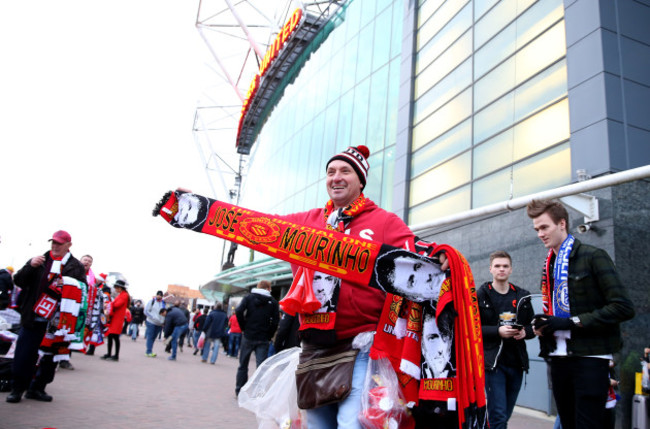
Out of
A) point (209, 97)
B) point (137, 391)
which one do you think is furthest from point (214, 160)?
point (137, 391)

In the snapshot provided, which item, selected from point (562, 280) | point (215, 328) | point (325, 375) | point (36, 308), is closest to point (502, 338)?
point (562, 280)

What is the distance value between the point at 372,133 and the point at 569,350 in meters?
15.6

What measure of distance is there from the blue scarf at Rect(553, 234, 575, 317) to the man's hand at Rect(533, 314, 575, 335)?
7.6 inches

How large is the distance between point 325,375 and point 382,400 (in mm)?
294

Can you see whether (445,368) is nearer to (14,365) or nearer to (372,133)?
(14,365)

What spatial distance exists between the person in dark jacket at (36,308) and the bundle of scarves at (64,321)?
8 centimetres

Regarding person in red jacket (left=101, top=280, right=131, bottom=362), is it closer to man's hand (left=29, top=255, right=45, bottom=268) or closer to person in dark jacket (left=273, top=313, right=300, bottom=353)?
person in dark jacket (left=273, top=313, right=300, bottom=353)

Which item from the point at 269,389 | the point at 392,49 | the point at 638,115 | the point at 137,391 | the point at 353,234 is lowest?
the point at 137,391

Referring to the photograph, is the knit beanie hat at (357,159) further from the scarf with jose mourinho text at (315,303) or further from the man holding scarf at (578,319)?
the man holding scarf at (578,319)

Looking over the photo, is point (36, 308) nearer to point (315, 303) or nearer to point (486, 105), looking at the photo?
point (315, 303)

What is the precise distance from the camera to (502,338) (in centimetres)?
402

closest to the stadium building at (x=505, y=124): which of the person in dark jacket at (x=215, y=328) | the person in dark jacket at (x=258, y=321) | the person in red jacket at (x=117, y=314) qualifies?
the person in dark jacket at (x=258, y=321)

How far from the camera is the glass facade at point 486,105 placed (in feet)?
33.9

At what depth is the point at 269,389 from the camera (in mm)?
2734
